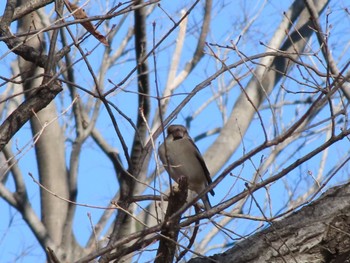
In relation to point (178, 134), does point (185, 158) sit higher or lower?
lower

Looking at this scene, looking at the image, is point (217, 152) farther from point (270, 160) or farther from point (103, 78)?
point (270, 160)

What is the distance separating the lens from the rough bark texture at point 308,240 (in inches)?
116


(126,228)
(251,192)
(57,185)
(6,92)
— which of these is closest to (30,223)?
(57,185)

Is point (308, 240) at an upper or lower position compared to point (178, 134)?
lower

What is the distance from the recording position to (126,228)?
18.8ft

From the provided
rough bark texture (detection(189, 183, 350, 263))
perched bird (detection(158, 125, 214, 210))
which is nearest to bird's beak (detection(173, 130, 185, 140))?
perched bird (detection(158, 125, 214, 210))

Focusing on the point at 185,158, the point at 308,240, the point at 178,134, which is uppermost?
the point at 178,134

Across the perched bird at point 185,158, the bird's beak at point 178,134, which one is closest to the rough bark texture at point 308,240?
the perched bird at point 185,158

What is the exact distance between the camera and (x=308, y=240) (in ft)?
9.71

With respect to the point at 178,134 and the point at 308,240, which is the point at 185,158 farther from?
the point at 308,240

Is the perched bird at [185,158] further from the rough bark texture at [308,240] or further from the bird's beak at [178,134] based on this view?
the rough bark texture at [308,240]

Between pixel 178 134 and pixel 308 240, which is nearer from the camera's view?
pixel 308 240

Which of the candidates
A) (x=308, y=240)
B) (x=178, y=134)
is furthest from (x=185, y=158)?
(x=308, y=240)

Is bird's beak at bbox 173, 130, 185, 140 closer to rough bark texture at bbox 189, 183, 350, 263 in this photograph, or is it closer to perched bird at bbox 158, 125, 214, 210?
perched bird at bbox 158, 125, 214, 210
